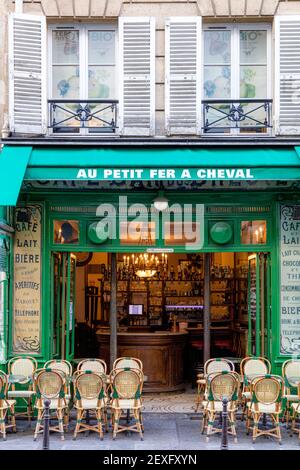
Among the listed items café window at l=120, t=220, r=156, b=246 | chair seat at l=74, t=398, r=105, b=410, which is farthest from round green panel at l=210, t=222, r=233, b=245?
chair seat at l=74, t=398, r=105, b=410

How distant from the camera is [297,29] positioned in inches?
464

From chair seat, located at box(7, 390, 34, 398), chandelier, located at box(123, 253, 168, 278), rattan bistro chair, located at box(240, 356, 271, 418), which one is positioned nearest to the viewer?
chair seat, located at box(7, 390, 34, 398)

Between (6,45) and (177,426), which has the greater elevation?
(6,45)

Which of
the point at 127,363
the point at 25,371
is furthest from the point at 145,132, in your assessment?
the point at 25,371

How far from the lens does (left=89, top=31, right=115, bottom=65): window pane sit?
482 inches

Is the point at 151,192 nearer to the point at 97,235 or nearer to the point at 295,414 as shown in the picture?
the point at 97,235

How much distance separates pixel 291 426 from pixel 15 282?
15.9 feet

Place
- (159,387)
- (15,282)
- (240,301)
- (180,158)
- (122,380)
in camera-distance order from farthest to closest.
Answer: (240,301) < (159,387) < (15,282) < (180,158) < (122,380)

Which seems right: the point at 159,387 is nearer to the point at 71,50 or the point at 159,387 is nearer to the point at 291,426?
the point at 291,426

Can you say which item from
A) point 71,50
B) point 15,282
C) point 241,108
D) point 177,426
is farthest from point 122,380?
point 71,50

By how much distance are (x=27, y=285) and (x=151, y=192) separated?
2.52 meters

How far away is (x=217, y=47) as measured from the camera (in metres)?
12.2

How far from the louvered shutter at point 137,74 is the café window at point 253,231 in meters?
2.18

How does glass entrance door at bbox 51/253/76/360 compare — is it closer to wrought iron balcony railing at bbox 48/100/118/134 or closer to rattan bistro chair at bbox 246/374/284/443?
wrought iron balcony railing at bbox 48/100/118/134
